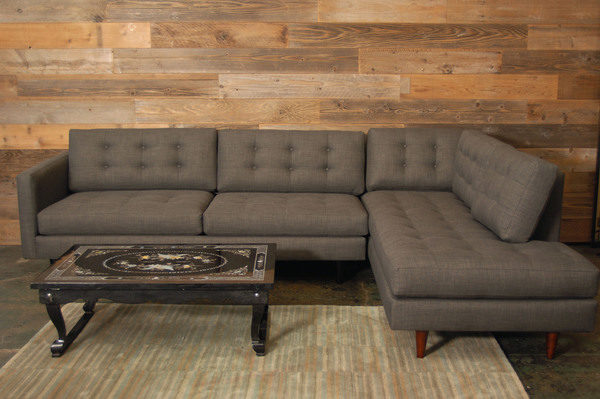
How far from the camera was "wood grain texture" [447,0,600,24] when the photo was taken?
3957 millimetres

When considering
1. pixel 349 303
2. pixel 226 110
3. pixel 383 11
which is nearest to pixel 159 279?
pixel 349 303

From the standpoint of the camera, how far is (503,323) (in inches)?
100

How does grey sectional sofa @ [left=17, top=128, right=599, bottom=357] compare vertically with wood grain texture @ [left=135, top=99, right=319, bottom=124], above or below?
below

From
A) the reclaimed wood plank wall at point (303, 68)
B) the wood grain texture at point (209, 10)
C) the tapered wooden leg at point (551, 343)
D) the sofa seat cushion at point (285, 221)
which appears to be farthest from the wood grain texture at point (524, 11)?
the tapered wooden leg at point (551, 343)

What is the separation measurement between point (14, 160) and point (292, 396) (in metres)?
2.88

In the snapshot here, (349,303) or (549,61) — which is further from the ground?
(549,61)

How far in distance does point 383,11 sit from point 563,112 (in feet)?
4.64

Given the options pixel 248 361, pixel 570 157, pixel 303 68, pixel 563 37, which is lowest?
pixel 248 361

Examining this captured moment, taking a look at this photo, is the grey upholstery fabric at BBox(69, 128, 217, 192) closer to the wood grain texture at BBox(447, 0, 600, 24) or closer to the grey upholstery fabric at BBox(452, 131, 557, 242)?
the grey upholstery fabric at BBox(452, 131, 557, 242)

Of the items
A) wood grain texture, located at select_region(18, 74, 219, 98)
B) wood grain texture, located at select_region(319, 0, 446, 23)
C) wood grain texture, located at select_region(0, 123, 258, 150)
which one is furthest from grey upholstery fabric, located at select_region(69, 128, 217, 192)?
wood grain texture, located at select_region(319, 0, 446, 23)

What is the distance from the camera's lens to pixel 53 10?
156 inches

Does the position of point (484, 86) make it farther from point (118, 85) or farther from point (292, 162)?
point (118, 85)

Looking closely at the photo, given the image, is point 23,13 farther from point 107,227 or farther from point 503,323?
point 503,323

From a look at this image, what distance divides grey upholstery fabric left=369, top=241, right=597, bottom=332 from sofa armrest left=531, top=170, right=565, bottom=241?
1.65 feet
